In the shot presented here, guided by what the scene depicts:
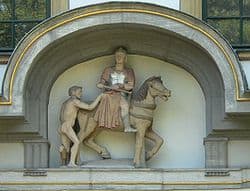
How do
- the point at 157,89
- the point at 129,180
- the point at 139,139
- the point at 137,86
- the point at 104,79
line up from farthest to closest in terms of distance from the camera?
the point at 137,86 → the point at 104,79 → the point at 157,89 → the point at 139,139 → the point at 129,180

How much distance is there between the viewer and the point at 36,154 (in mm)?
20000

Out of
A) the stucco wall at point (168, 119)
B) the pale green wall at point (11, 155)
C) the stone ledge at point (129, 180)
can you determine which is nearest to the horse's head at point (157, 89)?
the stucco wall at point (168, 119)

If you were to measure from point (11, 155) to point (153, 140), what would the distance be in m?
2.07

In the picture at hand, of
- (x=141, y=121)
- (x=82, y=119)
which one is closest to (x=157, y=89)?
(x=141, y=121)

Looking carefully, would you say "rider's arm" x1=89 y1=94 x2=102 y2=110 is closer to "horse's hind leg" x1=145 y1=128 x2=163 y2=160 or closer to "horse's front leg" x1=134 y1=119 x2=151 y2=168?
"horse's front leg" x1=134 y1=119 x2=151 y2=168

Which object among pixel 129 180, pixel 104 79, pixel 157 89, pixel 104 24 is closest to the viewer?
pixel 104 24

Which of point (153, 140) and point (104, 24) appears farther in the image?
point (153, 140)

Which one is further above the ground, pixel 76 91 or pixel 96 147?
pixel 76 91

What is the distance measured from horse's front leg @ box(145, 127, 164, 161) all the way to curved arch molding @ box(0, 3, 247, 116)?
3.96 ft

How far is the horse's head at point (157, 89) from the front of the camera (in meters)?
20.0

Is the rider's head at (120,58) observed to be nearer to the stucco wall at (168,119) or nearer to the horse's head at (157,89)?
the stucco wall at (168,119)

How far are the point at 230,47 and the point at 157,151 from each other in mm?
1937

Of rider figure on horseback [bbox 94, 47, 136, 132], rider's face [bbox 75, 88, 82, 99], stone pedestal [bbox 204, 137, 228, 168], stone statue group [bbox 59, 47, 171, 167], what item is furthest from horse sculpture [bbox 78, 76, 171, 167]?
stone pedestal [bbox 204, 137, 228, 168]

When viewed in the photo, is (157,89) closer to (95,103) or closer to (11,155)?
(95,103)
